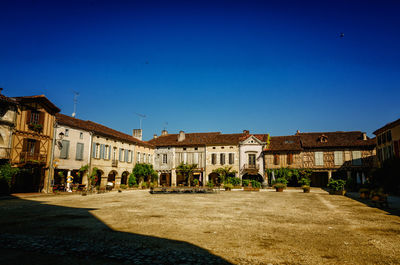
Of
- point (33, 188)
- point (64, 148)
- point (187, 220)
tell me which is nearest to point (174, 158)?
point (64, 148)

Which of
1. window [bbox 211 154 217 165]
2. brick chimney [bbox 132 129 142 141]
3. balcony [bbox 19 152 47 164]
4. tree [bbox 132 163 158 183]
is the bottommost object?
tree [bbox 132 163 158 183]

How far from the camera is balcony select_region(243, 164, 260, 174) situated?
113ft

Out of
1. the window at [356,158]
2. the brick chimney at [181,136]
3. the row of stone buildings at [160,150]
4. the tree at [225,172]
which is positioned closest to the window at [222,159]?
the row of stone buildings at [160,150]

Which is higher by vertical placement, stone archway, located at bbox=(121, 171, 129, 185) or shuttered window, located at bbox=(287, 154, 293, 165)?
shuttered window, located at bbox=(287, 154, 293, 165)

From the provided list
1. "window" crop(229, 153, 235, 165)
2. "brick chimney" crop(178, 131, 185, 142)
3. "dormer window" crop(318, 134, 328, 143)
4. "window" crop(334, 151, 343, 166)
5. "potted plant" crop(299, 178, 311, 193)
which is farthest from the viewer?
"brick chimney" crop(178, 131, 185, 142)

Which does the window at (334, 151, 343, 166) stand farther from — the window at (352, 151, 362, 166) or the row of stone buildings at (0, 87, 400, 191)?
the window at (352, 151, 362, 166)

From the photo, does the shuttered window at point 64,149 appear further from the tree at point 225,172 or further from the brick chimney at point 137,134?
the tree at point 225,172

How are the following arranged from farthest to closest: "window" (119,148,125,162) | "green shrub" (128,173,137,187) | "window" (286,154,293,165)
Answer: "window" (286,154,293,165), "green shrub" (128,173,137,187), "window" (119,148,125,162)

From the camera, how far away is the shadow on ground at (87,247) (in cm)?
484

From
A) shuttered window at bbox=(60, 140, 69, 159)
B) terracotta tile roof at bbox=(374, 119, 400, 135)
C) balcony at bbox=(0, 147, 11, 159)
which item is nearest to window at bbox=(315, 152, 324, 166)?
terracotta tile roof at bbox=(374, 119, 400, 135)

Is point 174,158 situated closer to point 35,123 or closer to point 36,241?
point 35,123

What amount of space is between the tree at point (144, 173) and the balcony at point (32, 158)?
1309 centimetres

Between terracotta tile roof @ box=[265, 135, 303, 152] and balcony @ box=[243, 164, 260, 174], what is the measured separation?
9.13ft

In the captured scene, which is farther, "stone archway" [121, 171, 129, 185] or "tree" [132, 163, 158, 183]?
"tree" [132, 163, 158, 183]
